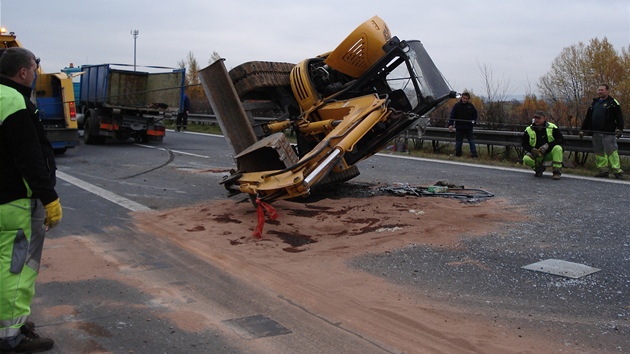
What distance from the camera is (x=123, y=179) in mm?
11250

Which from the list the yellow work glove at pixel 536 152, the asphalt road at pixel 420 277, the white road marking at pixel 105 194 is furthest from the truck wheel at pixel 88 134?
the yellow work glove at pixel 536 152

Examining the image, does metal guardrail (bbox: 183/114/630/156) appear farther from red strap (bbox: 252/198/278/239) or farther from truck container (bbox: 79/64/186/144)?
truck container (bbox: 79/64/186/144)

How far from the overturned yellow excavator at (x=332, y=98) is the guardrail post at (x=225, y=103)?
0.6 inches

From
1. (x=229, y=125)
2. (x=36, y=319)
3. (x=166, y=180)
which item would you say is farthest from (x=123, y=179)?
(x=36, y=319)

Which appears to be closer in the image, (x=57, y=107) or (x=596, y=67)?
(x=57, y=107)

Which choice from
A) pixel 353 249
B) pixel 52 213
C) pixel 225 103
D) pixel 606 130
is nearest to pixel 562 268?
pixel 353 249

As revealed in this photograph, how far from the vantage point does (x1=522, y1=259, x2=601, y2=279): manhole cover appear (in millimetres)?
5445

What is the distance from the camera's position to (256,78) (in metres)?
9.42

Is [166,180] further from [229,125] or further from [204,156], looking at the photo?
[204,156]

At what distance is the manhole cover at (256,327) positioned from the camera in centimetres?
423

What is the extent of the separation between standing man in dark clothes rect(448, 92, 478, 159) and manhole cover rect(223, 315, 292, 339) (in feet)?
38.8

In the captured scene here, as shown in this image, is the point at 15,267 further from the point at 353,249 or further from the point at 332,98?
the point at 332,98

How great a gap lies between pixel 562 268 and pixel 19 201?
4.42m

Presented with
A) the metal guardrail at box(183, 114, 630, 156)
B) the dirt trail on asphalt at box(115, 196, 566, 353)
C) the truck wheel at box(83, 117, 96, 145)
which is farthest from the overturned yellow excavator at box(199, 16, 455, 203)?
the truck wheel at box(83, 117, 96, 145)
